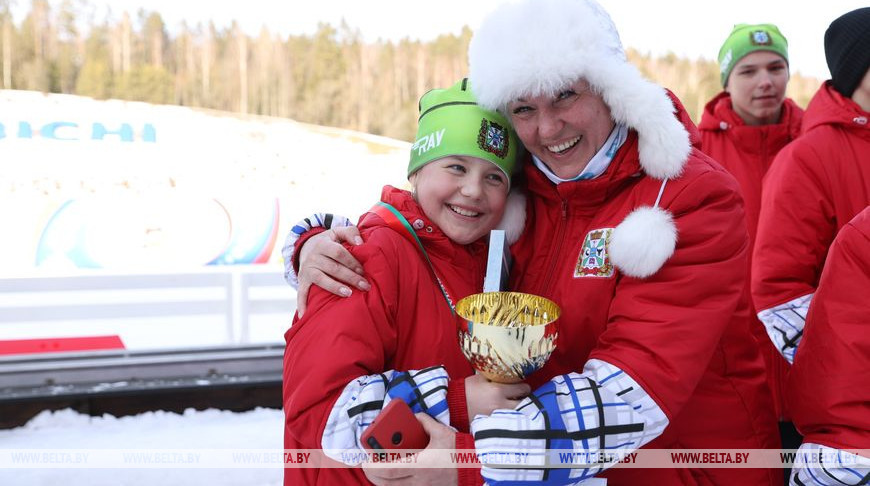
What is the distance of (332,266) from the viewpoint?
1209mm

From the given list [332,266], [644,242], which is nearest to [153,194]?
[332,266]

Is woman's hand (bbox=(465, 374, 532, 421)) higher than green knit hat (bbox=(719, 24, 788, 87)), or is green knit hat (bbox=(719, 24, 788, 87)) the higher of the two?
green knit hat (bbox=(719, 24, 788, 87))

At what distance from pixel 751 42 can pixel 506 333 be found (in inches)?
92.2

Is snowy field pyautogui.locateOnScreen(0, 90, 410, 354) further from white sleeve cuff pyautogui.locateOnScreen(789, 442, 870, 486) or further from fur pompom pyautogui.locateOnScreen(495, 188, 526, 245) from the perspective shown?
white sleeve cuff pyautogui.locateOnScreen(789, 442, 870, 486)

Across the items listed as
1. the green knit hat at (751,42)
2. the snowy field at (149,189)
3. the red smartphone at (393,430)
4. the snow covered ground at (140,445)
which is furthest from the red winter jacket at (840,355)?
the snowy field at (149,189)

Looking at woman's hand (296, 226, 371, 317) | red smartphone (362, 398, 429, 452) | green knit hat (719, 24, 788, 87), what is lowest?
red smartphone (362, 398, 429, 452)

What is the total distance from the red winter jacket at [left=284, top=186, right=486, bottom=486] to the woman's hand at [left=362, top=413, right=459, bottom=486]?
0.09 feet

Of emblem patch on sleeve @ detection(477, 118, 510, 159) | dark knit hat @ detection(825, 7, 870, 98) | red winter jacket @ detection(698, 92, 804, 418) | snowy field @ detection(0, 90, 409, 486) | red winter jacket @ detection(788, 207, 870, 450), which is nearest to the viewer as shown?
red winter jacket @ detection(788, 207, 870, 450)

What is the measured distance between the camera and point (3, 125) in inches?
110

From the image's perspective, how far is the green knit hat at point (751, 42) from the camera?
2684mm

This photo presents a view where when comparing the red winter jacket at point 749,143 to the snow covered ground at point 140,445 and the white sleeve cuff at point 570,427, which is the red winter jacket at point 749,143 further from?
the snow covered ground at point 140,445

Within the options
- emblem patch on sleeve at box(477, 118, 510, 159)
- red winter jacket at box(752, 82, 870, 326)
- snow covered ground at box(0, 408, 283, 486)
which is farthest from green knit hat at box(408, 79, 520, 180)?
snow covered ground at box(0, 408, 283, 486)

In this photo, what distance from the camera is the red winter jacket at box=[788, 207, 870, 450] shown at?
1.06m

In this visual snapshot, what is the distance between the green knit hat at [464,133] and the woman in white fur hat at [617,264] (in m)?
0.05
